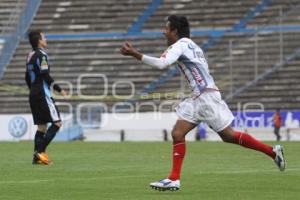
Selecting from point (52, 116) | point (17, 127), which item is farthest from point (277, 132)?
point (52, 116)

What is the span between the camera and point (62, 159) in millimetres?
18172

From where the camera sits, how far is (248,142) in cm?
1210

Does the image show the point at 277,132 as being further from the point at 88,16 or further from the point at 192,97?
the point at 192,97

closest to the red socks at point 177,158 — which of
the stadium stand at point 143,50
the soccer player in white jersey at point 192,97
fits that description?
the soccer player in white jersey at point 192,97

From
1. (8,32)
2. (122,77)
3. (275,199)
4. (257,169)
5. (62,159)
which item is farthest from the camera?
(8,32)

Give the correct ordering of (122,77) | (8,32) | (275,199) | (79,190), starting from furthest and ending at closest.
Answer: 1. (8,32)
2. (122,77)
3. (79,190)
4. (275,199)

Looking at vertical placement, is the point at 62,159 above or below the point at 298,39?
below

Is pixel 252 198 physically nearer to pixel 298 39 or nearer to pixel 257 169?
pixel 257 169

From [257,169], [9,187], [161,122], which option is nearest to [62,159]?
[257,169]

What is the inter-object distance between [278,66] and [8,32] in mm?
12327

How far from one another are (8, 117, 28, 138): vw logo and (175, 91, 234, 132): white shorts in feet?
75.4

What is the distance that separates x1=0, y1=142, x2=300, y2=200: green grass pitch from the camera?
10.4 metres

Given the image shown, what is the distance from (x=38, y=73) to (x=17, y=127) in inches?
725

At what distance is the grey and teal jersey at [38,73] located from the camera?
1645 centimetres
